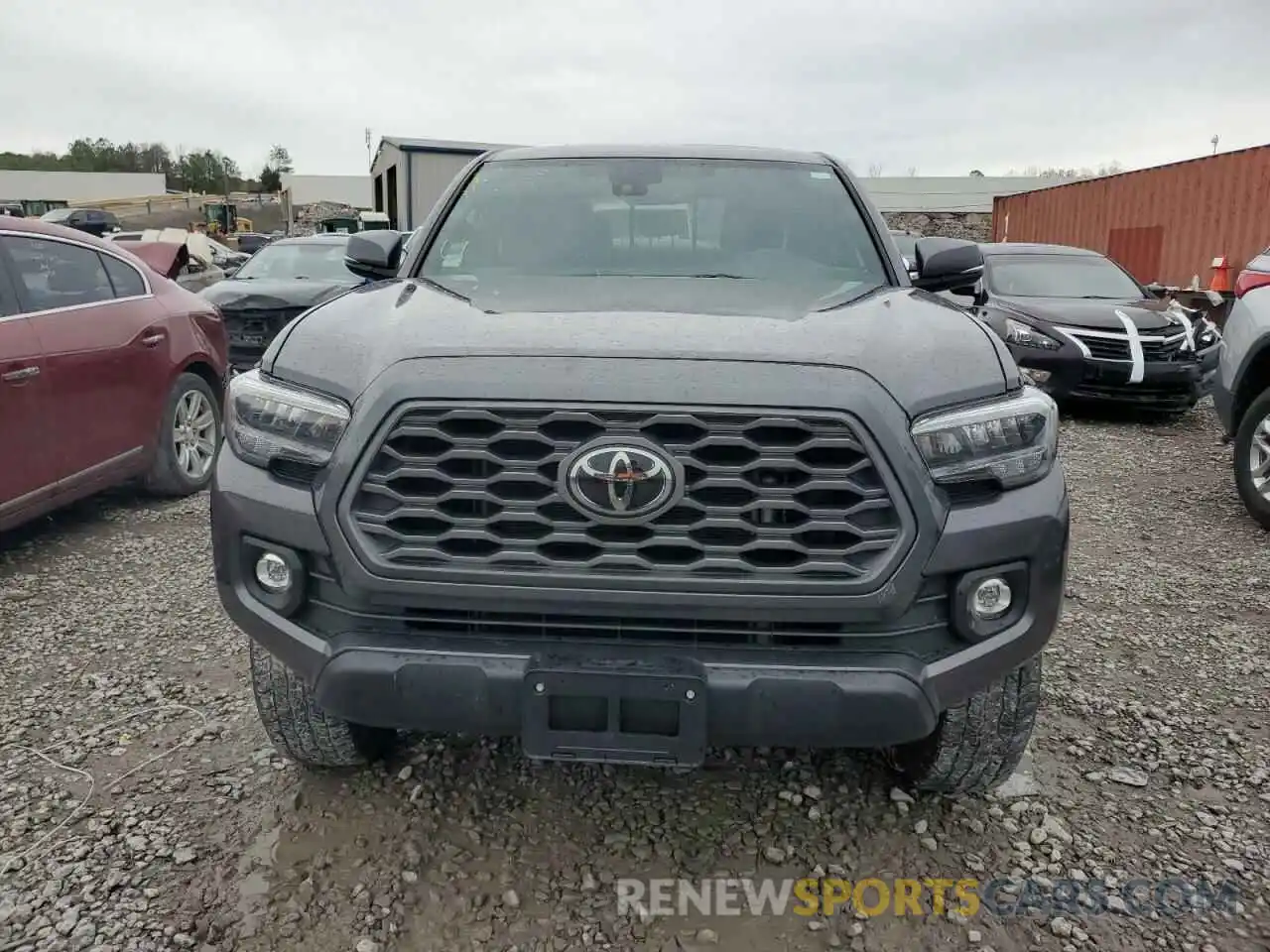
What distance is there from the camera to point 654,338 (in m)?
2.26

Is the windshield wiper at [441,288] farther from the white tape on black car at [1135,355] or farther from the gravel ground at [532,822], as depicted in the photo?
the white tape on black car at [1135,355]

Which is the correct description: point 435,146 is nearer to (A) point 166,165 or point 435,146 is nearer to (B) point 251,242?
(B) point 251,242

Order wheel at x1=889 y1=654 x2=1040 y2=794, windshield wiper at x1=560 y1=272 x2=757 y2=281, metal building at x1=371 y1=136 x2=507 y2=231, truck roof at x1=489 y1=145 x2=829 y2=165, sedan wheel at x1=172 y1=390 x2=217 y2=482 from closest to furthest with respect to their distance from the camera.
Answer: wheel at x1=889 y1=654 x2=1040 y2=794 → windshield wiper at x1=560 y1=272 x2=757 y2=281 → truck roof at x1=489 y1=145 x2=829 y2=165 → sedan wheel at x1=172 y1=390 x2=217 y2=482 → metal building at x1=371 y1=136 x2=507 y2=231

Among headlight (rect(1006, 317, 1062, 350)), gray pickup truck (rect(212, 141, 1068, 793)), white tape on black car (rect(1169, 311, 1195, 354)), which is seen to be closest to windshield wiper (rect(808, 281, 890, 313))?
gray pickup truck (rect(212, 141, 1068, 793))

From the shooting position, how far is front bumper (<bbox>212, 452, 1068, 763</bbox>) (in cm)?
207

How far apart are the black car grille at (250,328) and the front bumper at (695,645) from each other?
7669mm

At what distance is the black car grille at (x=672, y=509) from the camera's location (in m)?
2.06

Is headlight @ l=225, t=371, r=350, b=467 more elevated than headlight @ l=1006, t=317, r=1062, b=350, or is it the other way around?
headlight @ l=225, t=371, r=350, b=467

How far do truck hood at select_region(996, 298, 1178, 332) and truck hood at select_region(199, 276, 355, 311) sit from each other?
6128 millimetres

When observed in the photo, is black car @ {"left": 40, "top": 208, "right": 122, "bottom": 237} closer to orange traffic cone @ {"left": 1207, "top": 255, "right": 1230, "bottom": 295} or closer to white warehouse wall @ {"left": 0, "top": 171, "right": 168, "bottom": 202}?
orange traffic cone @ {"left": 1207, "top": 255, "right": 1230, "bottom": 295}

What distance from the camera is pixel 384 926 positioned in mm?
2248

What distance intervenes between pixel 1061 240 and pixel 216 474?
21.3m

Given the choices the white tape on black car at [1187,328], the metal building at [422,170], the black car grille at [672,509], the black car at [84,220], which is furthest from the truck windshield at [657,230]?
the metal building at [422,170]

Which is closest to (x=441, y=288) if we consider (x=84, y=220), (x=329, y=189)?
(x=84, y=220)
